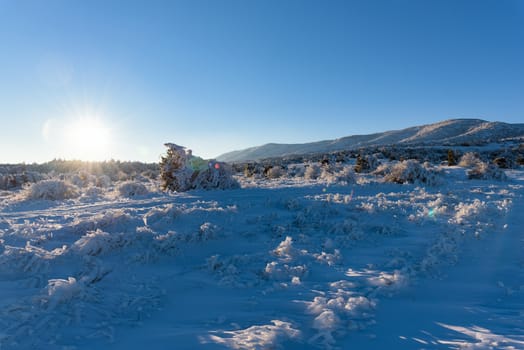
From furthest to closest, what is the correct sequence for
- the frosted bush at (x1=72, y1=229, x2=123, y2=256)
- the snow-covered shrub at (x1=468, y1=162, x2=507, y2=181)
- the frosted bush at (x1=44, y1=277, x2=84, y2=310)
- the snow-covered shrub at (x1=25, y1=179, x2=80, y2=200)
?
the snow-covered shrub at (x1=468, y1=162, x2=507, y2=181) → the snow-covered shrub at (x1=25, y1=179, x2=80, y2=200) → the frosted bush at (x1=72, y1=229, x2=123, y2=256) → the frosted bush at (x1=44, y1=277, x2=84, y2=310)

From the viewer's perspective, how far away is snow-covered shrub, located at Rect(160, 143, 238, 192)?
9750 mm

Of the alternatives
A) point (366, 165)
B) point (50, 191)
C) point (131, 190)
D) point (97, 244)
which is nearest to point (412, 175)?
point (366, 165)

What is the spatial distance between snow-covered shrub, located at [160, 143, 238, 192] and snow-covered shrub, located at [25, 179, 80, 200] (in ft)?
9.23

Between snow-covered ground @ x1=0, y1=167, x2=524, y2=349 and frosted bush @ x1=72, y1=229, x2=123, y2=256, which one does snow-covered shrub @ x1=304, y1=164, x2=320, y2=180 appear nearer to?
snow-covered ground @ x1=0, y1=167, x2=524, y2=349

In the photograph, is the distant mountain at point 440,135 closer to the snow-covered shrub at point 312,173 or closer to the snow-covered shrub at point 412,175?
the snow-covered shrub at point 312,173

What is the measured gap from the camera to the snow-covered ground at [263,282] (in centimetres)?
214

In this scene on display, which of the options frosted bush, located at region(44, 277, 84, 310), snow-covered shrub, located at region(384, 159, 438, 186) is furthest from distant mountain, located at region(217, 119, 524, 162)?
frosted bush, located at region(44, 277, 84, 310)

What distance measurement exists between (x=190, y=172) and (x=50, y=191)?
402cm

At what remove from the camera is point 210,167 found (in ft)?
32.8

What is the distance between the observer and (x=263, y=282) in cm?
308

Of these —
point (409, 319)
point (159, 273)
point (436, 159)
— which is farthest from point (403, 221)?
point (436, 159)

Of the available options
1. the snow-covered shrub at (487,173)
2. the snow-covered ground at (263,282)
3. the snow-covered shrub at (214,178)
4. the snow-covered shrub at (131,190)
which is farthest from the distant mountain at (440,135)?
the snow-covered ground at (263,282)

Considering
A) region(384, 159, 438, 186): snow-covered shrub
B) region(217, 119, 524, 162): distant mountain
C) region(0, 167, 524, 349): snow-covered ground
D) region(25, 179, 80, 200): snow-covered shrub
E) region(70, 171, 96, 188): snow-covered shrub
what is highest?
region(217, 119, 524, 162): distant mountain

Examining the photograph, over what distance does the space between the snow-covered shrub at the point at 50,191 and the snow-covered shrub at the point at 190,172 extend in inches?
111
